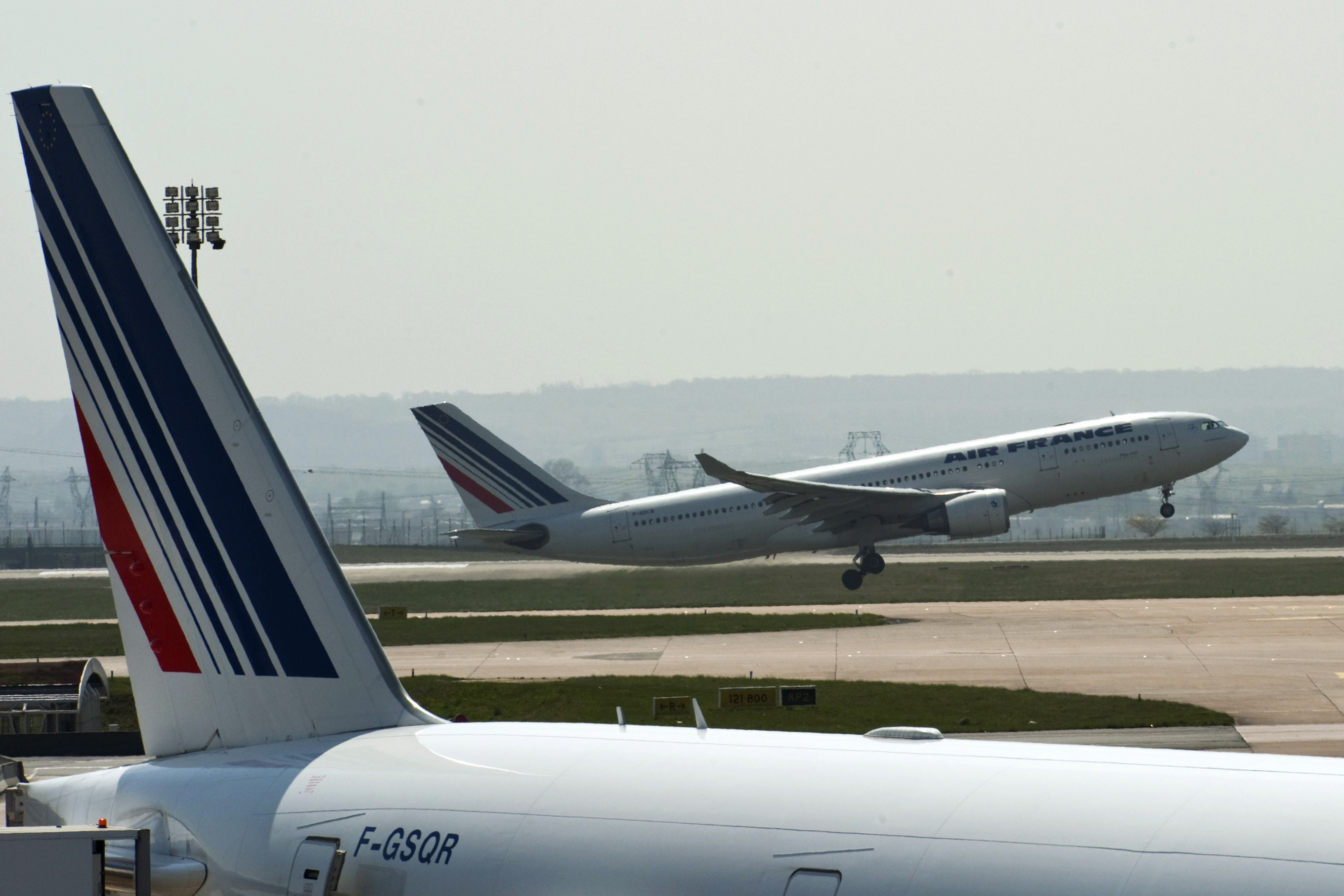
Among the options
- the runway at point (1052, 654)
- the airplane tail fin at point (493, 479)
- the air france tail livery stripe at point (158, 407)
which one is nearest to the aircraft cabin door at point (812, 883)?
the air france tail livery stripe at point (158, 407)

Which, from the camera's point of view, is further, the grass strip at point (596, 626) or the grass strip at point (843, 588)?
the grass strip at point (843, 588)

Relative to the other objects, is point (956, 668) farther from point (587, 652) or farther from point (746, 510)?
point (746, 510)

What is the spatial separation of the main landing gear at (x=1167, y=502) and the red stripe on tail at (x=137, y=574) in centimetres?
4941

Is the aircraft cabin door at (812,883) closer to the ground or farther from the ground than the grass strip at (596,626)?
farther from the ground

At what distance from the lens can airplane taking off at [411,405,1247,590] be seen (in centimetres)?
5403

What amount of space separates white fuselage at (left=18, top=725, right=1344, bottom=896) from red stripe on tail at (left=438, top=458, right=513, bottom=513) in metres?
46.2

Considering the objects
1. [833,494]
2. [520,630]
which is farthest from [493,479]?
[833,494]

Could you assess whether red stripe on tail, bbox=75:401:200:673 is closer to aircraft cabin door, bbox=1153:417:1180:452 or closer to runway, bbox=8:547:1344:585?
aircraft cabin door, bbox=1153:417:1180:452

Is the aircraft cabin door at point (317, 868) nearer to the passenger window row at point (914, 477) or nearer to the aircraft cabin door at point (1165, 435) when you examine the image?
the passenger window row at point (914, 477)

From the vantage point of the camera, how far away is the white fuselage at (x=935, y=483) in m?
54.1

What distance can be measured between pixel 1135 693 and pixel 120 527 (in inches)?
1121

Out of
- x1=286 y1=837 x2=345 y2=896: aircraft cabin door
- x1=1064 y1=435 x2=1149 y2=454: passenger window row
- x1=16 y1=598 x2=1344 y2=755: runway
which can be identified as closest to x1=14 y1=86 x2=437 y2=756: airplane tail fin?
x1=286 y1=837 x2=345 y2=896: aircraft cabin door

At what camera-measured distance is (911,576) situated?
236ft

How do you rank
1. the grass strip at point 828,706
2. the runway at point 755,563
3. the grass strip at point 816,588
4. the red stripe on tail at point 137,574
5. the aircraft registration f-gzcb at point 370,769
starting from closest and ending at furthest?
the aircraft registration f-gzcb at point 370,769 < the red stripe on tail at point 137,574 < the grass strip at point 828,706 < the grass strip at point 816,588 < the runway at point 755,563
